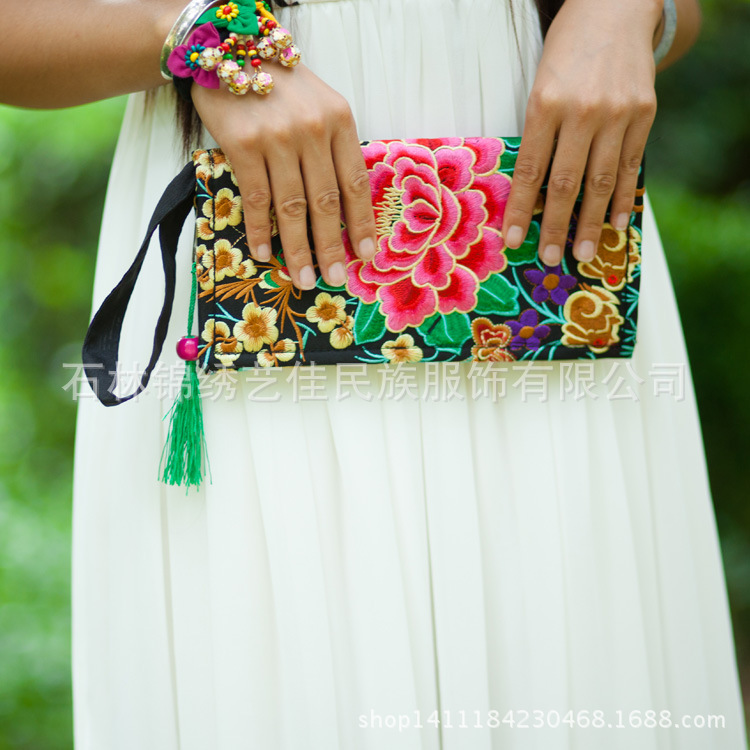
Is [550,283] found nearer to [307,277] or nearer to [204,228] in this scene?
[307,277]

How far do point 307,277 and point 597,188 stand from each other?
0.29 meters

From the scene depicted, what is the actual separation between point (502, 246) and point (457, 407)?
0.56 feet

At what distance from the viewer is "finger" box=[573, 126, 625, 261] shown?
64 cm

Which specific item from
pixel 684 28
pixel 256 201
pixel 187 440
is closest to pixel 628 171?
pixel 684 28

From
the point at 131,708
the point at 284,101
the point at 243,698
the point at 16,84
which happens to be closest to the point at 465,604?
the point at 243,698

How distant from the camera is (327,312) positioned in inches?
26.9

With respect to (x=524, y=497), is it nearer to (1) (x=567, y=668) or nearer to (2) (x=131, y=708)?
(1) (x=567, y=668)

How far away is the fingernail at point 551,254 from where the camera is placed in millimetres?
678

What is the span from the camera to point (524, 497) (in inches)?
27.7

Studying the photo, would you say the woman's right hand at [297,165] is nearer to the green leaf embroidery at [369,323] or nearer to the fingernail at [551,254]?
the green leaf embroidery at [369,323]

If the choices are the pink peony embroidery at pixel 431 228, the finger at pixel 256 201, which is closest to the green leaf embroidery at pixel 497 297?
the pink peony embroidery at pixel 431 228

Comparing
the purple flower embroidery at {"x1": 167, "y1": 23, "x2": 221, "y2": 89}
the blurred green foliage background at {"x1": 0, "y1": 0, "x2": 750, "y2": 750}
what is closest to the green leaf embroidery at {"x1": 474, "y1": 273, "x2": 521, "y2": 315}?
the purple flower embroidery at {"x1": 167, "y1": 23, "x2": 221, "y2": 89}

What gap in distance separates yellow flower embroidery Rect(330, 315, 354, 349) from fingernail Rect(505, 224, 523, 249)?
0.57 feet

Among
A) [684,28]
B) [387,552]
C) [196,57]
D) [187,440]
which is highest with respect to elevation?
[684,28]
